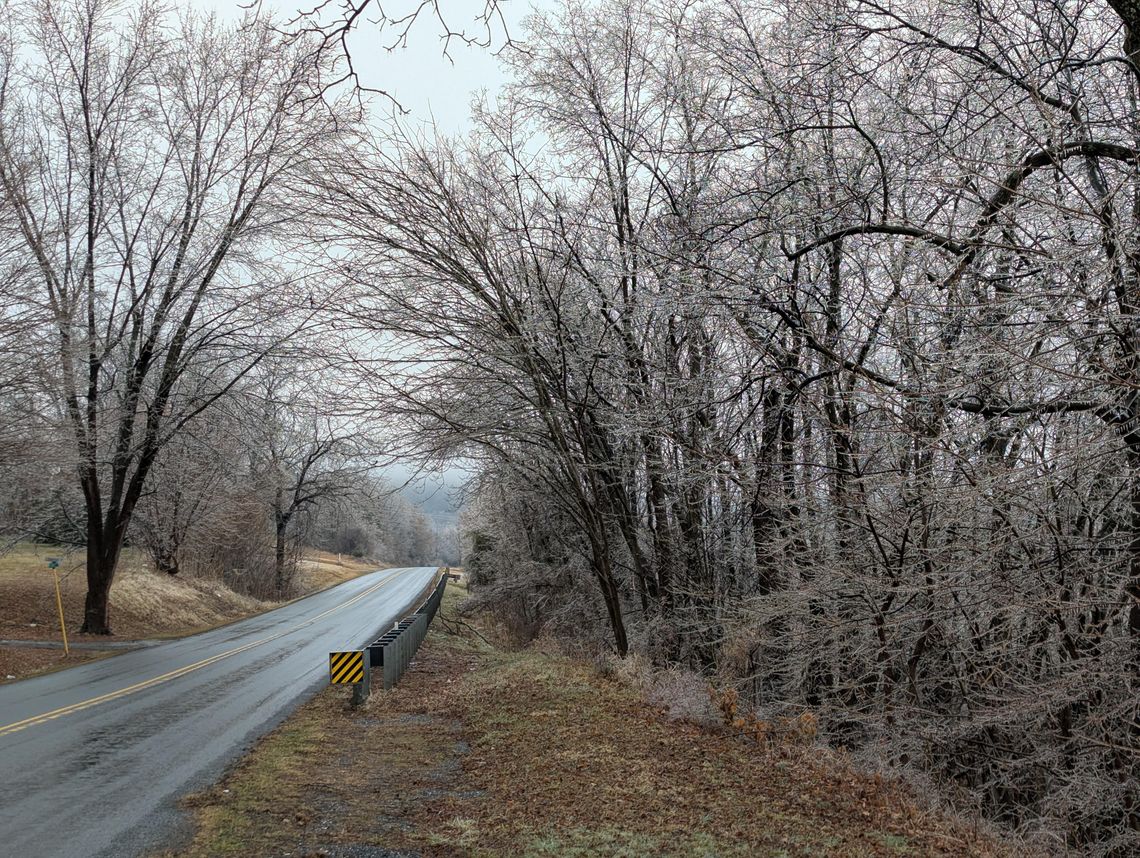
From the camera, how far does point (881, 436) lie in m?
8.00

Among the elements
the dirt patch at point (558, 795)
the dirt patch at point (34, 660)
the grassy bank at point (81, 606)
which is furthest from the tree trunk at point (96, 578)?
the dirt patch at point (558, 795)

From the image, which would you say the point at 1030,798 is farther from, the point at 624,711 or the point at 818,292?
the point at 818,292

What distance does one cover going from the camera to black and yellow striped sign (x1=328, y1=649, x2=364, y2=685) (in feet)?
38.1

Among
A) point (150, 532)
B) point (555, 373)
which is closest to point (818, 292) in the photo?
point (555, 373)

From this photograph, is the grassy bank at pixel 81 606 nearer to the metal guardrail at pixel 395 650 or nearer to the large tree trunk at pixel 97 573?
the large tree trunk at pixel 97 573

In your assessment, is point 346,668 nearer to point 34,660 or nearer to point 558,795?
point 558,795

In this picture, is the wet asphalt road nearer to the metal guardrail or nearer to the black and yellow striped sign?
the black and yellow striped sign

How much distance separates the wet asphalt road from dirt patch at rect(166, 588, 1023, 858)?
51cm

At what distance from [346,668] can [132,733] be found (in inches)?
107

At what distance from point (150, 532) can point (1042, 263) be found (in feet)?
104

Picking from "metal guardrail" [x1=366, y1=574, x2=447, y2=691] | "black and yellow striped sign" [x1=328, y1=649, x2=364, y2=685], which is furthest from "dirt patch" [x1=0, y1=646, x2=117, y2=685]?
"black and yellow striped sign" [x1=328, y1=649, x2=364, y2=685]

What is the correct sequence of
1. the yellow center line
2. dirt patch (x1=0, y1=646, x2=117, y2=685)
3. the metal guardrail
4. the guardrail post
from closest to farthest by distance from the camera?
the yellow center line → the guardrail post → the metal guardrail → dirt patch (x1=0, y1=646, x2=117, y2=685)

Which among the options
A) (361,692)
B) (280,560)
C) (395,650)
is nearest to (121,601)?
(395,650)

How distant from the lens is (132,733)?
9867mm
